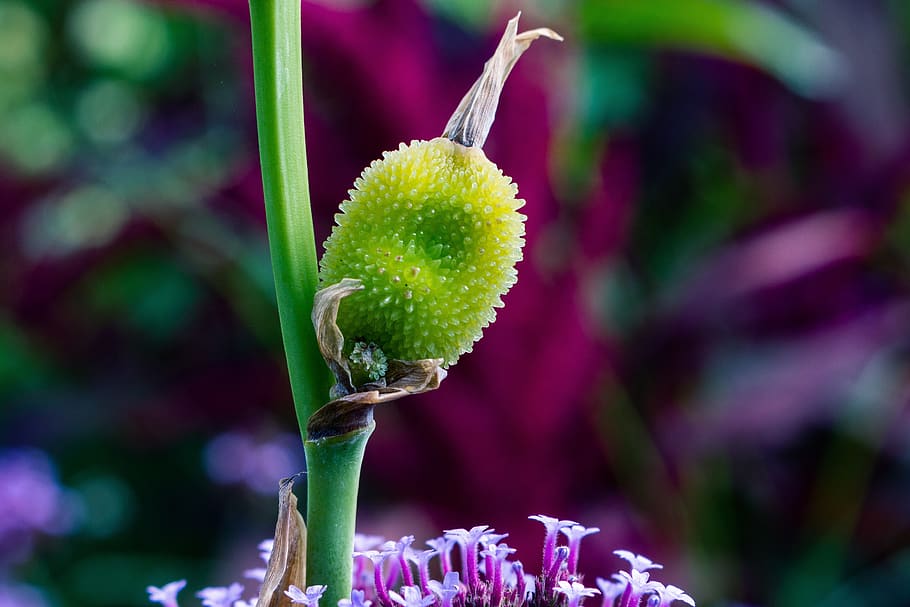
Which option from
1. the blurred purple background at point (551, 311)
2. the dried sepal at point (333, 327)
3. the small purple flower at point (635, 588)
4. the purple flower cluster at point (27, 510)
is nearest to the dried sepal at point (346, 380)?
the dried sepal at point (333, 327)

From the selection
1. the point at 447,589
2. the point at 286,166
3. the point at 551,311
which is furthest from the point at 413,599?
the point at 551,311

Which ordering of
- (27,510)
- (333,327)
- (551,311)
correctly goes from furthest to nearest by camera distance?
(27,510), (551,311), (333,327)

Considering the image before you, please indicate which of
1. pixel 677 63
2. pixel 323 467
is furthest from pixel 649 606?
pixel 677 63

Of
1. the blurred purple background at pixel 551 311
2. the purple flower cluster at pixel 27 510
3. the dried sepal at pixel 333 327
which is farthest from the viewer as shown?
the purple flower cluster at pixel 27 510

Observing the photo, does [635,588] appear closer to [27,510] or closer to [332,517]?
[332,517]

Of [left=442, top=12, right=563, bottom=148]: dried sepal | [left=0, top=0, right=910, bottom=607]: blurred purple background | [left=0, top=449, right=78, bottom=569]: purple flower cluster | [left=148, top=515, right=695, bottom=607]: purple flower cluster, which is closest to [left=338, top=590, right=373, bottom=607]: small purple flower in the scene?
[left=148, top=515, right=695, bottom=607]: purple flower cluster

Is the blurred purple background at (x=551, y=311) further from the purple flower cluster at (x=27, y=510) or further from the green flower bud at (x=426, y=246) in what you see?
the green flower bud at (x=426, y=246)
